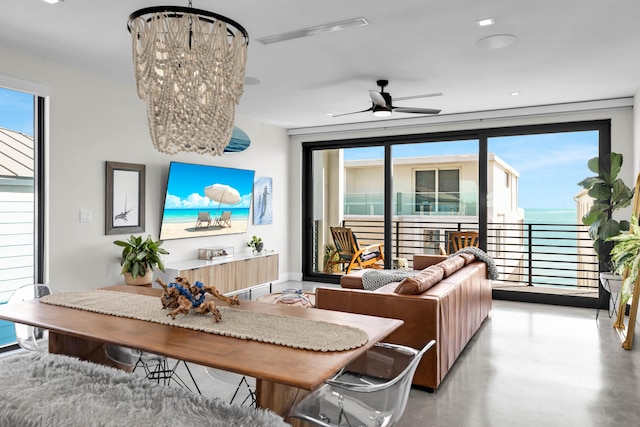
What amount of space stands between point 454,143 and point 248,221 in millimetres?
3164

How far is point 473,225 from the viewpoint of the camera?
261 inches

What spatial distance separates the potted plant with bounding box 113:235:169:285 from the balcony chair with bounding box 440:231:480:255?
3876 mm

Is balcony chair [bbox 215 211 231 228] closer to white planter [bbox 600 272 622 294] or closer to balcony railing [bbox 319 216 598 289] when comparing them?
balcony railing [bbox 319 216 598 289]

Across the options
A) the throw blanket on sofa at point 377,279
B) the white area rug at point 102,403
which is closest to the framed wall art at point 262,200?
the throw blanket on sofa at point 377,279

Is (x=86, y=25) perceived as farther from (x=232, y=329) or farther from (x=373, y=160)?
(x=373, y=160)

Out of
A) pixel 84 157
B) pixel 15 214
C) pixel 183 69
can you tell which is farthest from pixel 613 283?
pixel 15 214

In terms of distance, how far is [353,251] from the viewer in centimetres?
696

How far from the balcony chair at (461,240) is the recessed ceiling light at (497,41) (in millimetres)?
3301

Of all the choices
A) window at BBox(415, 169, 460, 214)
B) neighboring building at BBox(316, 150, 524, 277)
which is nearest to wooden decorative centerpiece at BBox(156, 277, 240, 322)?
neighboring building at BBox(316, 150, 524, 277)

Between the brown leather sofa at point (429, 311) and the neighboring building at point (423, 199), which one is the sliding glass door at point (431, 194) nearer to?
the neighboring building at point (423, 199)

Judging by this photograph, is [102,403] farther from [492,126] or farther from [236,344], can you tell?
[492,126]

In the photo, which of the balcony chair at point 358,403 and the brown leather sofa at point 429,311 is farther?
the brown leather sofa at point 429,311

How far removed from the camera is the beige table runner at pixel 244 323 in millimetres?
1805

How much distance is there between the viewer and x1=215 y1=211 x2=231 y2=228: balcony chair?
19.5 ft
